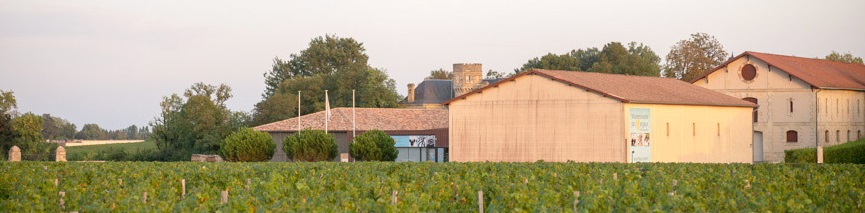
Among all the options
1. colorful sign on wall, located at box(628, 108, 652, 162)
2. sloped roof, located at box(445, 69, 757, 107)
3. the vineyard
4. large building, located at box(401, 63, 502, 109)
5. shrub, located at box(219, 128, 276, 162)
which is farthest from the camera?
large building, located at box(401, 63, 502, 109)

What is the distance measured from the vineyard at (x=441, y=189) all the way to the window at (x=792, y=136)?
33.7 metres

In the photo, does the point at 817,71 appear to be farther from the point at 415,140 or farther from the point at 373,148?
the point at 373,148

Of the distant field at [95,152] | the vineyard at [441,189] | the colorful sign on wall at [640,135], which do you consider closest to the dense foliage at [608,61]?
the distant field at [95,152]

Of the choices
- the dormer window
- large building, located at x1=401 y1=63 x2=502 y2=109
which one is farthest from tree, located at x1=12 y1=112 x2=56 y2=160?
large building, located at x1=401 y1=63 x2=502 y2=109

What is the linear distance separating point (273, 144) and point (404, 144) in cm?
831

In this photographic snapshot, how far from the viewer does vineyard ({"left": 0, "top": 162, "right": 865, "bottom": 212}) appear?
2220 cm

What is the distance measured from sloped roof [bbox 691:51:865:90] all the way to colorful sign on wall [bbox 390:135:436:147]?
58.8ft

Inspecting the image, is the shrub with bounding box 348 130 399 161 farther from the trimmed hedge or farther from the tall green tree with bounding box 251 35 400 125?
the tall green tree with bounding box 251 35 400 125

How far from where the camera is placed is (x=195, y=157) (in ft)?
200

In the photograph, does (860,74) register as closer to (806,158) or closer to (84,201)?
(806,158)

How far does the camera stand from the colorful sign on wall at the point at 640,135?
5316 centimetres

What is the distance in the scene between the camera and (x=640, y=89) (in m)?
59.0

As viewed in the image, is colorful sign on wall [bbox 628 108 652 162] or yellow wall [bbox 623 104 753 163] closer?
colorful sign on wall [bbox 628 108 652 162]

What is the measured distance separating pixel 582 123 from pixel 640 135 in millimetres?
2557
